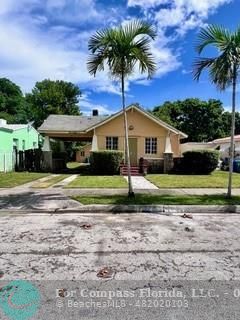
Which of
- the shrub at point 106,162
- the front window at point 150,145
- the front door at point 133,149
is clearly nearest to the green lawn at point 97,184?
the shrub at point 106,162

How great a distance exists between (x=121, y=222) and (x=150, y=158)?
15956 mm

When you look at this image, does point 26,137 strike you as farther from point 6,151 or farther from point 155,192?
point 155,192

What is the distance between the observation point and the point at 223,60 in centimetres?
1062

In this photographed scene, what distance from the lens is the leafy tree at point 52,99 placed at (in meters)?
52.1

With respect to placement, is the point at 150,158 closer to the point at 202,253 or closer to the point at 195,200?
the point at 195,200

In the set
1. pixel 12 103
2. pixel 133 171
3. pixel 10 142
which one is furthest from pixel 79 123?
pixel 12 103

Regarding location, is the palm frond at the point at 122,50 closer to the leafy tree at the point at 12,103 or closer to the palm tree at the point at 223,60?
the palm tree at the point at 223,60

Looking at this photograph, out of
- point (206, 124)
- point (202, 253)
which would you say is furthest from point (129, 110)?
point (206, 124)

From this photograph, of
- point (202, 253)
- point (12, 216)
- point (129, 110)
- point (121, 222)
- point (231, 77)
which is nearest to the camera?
point (202, 253)

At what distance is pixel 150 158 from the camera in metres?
23.4

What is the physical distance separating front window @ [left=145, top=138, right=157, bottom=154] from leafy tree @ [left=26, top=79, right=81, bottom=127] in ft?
101

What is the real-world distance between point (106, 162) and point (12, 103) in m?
45.5

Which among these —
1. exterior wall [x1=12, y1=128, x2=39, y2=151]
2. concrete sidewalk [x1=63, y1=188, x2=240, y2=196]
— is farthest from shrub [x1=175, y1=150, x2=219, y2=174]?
exterior wall [x1=12, y1=128, x2=39, y2=151]

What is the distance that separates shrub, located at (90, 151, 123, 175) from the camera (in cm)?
2053
